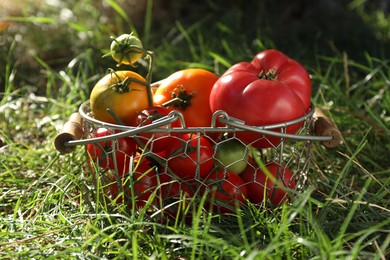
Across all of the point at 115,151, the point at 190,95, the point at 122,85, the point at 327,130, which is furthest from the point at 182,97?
the point at 327,130

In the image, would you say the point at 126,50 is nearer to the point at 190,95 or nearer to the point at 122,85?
the point at 122,85

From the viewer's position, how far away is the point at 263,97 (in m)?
1.74

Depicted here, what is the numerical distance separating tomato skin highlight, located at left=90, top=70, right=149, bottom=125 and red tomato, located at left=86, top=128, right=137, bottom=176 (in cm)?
6

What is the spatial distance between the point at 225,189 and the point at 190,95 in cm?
34

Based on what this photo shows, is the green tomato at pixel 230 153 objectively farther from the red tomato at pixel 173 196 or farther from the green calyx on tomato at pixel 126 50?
the green calyx on tomato at pixel 126 50

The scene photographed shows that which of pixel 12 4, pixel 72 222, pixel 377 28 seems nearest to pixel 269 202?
pixel 72 222

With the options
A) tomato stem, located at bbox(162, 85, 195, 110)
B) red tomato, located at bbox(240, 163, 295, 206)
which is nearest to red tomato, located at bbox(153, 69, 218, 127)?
tomato stem, located at bbox(162, 85, 195, 110)

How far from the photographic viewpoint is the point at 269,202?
1.72 metres

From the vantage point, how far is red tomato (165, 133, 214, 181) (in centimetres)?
171

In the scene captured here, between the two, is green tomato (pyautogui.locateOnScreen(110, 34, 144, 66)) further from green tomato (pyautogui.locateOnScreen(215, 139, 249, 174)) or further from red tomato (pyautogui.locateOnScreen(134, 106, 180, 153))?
green tomato (pyautogui.locateOnScreen(215, 139, 249, 174))

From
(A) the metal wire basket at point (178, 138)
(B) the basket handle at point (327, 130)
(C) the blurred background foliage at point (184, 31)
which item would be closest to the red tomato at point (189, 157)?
(A) the metal wire basket at point (178, 138)

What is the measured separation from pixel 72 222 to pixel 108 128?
293 mm

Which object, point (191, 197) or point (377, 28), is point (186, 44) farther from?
point (191, 197)

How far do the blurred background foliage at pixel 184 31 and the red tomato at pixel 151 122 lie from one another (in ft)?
4.60
